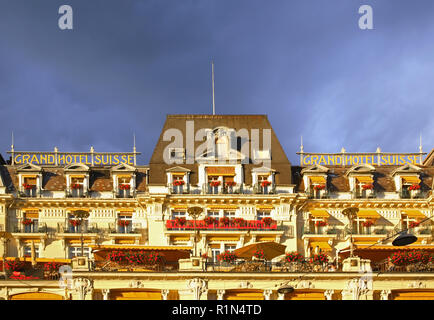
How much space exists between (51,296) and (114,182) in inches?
665

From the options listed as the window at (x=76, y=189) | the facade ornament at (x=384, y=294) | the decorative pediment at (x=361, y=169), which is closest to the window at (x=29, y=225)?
the window at (x=76, y=189)

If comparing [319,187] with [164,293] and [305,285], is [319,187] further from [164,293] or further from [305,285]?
[164,293]

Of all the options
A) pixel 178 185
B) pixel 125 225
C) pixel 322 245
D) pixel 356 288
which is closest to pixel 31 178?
pixel 125 225

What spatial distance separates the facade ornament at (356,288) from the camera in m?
49.0

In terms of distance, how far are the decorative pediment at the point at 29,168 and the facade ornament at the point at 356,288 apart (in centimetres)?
2757

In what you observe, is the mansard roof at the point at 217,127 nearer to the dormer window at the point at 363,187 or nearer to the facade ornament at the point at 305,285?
the dormer window at the point at 363,187

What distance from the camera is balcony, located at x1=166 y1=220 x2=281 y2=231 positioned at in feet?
202

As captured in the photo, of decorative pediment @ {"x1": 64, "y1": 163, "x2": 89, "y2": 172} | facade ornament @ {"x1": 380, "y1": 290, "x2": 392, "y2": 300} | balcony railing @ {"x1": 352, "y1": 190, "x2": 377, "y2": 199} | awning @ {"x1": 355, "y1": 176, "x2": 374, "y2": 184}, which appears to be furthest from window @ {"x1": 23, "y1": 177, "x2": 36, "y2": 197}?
facade ornament @ {"x1": 380, "y1": 290, "x2": 392, "y2": 300}

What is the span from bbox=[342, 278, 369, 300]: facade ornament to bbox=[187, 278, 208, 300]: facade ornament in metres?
8.28

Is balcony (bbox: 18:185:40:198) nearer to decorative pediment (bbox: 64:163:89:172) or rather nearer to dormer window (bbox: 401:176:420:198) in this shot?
decorative pediment (bbox: 64:163:89:172)

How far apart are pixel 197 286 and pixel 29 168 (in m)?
22.4
